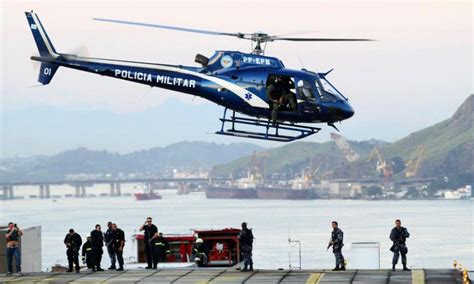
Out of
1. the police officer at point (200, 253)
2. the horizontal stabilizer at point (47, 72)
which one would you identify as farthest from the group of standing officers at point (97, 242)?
the horizontal stabilizer at point (47, 72)

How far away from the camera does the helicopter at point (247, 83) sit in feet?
136

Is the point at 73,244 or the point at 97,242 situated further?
the point at 73,244

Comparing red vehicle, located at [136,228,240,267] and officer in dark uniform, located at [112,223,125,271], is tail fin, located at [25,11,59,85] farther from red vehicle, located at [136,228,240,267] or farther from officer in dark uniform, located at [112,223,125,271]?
officer in dark uniform, located at [112,223,125,271]

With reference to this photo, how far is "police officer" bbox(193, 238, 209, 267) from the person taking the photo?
42.5 metres

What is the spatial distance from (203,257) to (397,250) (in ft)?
31.6

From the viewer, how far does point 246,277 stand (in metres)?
37.8

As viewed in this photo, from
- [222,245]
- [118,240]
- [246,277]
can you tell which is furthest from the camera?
[222,245]

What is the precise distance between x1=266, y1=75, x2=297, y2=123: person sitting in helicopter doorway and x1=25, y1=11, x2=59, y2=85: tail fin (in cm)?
982

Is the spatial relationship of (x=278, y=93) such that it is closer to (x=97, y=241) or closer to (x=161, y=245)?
(x=161, y=245)

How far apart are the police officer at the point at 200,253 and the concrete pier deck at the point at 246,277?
68.0 inches

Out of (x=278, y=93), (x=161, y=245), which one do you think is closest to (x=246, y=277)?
(x=161, y=245)

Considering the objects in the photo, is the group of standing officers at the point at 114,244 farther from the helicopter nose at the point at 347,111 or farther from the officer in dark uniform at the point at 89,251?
the helicopter nose at the point at 347,111

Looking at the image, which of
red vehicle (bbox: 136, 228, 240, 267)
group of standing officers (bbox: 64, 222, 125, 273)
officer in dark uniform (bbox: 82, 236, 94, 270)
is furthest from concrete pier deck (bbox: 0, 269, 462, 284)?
red vehicle (bbox: 136, 228, 240, 267)

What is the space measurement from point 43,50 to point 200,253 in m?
11.2
